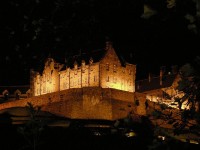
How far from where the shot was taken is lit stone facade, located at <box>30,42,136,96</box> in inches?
2103

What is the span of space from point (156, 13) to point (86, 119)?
142 feet

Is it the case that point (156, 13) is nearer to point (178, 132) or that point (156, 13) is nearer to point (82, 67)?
point (178, 132)

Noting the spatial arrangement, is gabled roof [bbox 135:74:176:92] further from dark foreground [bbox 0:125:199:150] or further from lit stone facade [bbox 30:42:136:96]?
dark foreground [bbox 0:125:199:150]

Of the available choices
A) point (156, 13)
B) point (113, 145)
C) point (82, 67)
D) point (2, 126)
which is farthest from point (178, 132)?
point (82, 67)

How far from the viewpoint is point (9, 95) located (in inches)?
2751

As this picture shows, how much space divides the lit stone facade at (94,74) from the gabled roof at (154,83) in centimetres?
918

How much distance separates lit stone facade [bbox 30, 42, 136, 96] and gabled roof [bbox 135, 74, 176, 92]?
30.1 feet

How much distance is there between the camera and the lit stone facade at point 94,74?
5341 cm

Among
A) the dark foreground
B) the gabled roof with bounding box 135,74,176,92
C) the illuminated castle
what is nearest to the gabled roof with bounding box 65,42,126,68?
the illuminated castle

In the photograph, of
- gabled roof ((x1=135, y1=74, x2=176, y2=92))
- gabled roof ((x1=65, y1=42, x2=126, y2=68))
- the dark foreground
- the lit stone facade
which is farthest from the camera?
gabled roof ((x1=135, y1=74, x2=176, y2=92))

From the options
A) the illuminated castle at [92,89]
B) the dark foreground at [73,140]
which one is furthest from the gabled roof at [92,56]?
the dark foreground at [73,140]

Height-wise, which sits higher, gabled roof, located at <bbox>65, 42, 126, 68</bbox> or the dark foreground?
gabled roof, located at <bbox>65, 42, 126, 68</bbox>

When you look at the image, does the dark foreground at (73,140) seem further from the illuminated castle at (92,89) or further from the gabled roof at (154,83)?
the gabled roof at (154,83)

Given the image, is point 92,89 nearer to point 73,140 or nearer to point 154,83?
point 73,140
